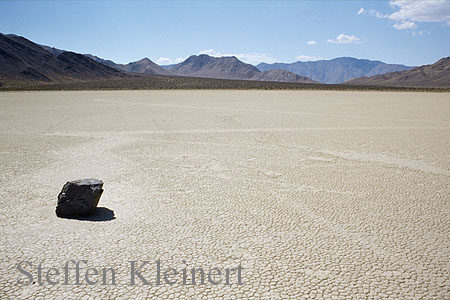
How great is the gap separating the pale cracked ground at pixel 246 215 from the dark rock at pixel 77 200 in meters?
0.19

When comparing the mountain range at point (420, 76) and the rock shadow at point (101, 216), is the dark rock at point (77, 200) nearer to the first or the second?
the rock shadow at point (101, 216)

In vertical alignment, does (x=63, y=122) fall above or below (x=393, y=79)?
below

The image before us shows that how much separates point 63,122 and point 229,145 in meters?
8.70

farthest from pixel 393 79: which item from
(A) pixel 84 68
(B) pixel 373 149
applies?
(B) pixel 373 149

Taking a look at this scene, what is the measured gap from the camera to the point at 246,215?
5.37 m

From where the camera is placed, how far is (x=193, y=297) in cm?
344

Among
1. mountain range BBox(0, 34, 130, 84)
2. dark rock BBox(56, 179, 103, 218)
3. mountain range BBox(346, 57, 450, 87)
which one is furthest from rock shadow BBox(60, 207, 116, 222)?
mountain range BBox(346, 57, 450, 87)

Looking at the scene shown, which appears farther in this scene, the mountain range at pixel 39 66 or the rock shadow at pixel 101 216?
the mountain range at pixel 39 66

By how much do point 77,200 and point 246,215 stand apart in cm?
260

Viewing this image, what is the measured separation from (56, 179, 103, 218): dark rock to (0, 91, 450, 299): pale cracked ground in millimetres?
187

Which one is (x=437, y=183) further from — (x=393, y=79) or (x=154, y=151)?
(x=393, y=79)

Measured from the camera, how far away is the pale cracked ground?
3676 mm

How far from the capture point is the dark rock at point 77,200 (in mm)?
5148

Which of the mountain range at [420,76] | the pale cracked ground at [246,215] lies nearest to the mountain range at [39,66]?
the pale cracked ground at [246,215]
